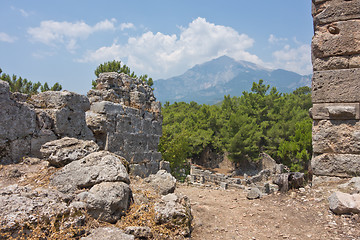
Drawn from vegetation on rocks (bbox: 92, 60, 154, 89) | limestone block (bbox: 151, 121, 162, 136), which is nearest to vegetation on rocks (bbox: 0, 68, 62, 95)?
vegetation on rocks (bbox: 92, 60, 154, 89)

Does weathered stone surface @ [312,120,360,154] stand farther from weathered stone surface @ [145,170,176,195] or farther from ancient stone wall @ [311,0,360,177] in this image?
weathered stone surface @ [145,170,176,195]

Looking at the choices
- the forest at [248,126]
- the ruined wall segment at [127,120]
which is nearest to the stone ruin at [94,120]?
the ruined wall segment at [127,120]

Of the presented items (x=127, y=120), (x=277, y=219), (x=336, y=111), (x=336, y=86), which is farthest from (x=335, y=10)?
(x=127, y=120)

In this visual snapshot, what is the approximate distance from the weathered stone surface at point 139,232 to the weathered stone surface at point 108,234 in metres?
0.09

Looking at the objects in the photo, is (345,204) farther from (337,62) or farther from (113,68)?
(113,68)

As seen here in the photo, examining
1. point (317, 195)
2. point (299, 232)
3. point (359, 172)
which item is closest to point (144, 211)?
point (299, 232)

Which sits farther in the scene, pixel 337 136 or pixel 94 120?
pixel 94 120

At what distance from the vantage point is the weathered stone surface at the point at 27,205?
236cm

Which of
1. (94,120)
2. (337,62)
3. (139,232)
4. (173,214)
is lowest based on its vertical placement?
(139,232)

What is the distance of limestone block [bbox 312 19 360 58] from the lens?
4891 millimetres

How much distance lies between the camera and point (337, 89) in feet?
16.2

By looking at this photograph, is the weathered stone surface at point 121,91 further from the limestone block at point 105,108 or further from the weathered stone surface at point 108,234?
the weathered stone surface at point 108,234

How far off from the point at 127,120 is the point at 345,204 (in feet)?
16.0

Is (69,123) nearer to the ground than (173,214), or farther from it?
farther from it
